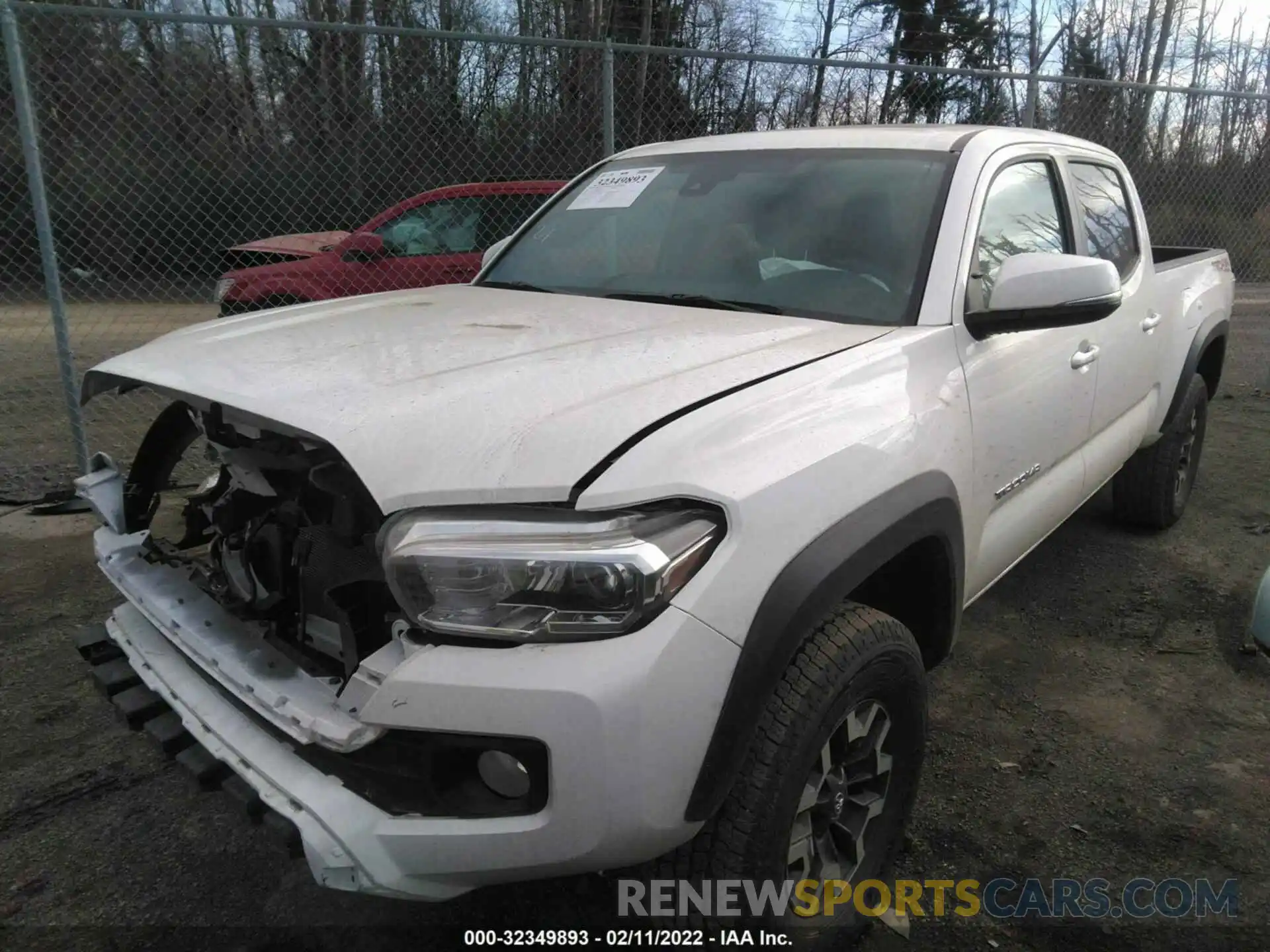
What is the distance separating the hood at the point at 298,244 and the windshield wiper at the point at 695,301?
5077mm

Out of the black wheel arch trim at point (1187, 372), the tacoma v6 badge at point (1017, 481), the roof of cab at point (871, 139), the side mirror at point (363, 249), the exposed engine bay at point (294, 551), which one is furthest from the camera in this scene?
the side mirror at point (363, 249)

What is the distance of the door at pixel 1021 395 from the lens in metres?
2.36

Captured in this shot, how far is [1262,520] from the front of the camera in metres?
4.81

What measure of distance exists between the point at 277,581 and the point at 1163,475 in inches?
159

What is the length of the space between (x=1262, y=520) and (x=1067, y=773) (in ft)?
9.77

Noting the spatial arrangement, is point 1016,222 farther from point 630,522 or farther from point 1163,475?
point 1163,475

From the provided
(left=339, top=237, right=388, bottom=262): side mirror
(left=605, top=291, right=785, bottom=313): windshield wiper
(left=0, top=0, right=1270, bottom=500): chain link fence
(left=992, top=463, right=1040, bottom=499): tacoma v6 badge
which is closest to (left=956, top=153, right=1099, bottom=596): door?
(left=992, top=463, right=1040, bottom=499): tacoma v6 badge

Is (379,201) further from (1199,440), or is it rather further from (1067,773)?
(1067,773)

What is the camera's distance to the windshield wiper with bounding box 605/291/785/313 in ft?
8.16

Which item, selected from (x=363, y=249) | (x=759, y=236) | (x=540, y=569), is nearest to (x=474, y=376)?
(x=540, y=569)

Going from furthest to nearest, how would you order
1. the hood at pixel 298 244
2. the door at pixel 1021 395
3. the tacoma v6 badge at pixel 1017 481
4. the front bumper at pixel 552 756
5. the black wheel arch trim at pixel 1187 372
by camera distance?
the hood at pixel 298 244 → the black wheel arch trim at pixel 1187 372 → the tacoma v6 badge at pixel 1017 481 → the door at pixel 1021 395 → the front bumper at pixel 552 756

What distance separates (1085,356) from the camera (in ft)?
9.69

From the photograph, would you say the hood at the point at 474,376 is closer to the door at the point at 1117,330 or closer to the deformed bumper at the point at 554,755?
the deformed bumper at the point at 554,755

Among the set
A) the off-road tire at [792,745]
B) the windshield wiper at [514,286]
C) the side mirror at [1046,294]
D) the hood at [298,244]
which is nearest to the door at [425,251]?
the hood at [298,244]
